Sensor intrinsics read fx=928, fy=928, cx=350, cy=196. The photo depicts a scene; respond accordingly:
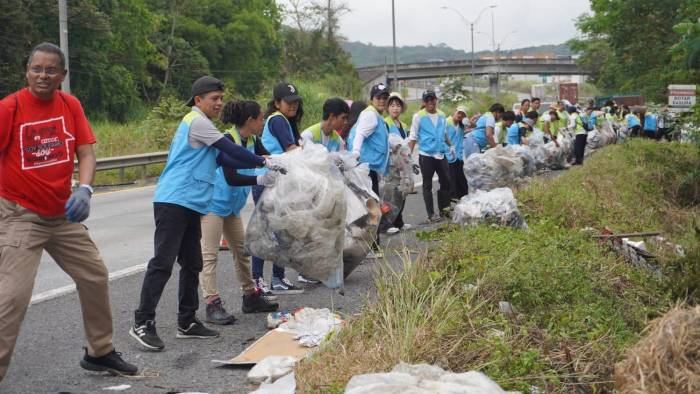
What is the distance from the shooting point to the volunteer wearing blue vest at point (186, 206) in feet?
20.3

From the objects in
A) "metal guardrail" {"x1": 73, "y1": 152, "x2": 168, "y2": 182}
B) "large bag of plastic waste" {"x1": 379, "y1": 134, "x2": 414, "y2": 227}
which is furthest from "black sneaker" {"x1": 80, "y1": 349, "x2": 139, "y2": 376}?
"metal guardrail" {"x1": 73, "y1": 152, "x2": 168, "y2": 182}

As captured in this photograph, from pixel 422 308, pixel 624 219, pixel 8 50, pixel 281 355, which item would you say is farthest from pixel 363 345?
pixel 8 50

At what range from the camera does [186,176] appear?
6.26m

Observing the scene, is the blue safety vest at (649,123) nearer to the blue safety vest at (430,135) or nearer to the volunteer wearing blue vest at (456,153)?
the volunteer wearing blue vest at (456,153)

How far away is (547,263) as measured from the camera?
21.7ft

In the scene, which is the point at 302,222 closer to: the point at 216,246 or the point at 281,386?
the point at 216,246

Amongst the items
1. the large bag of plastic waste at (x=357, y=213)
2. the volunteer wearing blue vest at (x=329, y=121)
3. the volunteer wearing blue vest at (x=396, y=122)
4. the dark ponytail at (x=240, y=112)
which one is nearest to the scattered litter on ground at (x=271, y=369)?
the dark ponytail at (x=240, y=112)

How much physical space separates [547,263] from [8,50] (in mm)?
31660

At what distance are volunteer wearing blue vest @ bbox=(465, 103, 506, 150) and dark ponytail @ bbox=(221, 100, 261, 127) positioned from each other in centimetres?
897

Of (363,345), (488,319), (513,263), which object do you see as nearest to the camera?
(363,345)

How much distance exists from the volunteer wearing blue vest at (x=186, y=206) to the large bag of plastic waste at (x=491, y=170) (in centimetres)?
946

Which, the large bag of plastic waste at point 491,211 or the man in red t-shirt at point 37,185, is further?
the large bag of plastic waste at point 491,211

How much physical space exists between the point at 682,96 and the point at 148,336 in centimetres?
1690

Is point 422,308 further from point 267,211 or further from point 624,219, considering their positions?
point 624,219
